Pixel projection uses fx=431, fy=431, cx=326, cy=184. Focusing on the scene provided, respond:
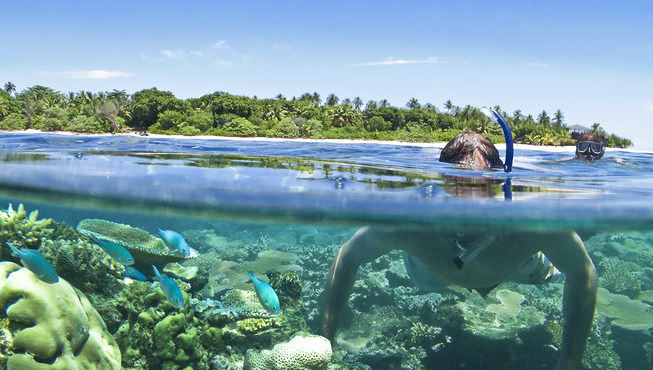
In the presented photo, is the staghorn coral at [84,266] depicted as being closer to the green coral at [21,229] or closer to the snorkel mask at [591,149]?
the green coral at [21,229]

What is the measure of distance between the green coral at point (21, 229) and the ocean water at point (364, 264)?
96 millimetres

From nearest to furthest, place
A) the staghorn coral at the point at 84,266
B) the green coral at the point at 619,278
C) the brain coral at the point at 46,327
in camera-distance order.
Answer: the brain coral at the point at 46,327
the staghorn coral at the point at 84,266
the green coral at the point at 619,278

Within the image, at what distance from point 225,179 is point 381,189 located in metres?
2.38

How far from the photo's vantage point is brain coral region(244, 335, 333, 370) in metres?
4.93

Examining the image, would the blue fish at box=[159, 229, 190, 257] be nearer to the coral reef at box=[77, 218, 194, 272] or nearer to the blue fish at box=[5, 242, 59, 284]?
the blue fish at box=[5, 242, 59, 284]

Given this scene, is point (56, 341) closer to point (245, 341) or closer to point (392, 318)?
point (245, 341)

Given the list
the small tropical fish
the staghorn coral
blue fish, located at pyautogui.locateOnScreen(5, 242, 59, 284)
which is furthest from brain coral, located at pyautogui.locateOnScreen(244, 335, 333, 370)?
the staghorn coral

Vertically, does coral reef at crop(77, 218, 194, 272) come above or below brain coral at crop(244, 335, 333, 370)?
above

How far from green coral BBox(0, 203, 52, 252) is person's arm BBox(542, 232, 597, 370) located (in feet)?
25.6

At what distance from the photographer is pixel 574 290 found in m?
5.42

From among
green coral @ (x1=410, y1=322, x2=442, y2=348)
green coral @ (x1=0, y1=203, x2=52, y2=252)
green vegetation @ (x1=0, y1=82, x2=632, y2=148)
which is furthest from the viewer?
green vegetation @ (x1=0, y1=82, x2=632, y2=148)

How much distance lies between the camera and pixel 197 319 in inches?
226

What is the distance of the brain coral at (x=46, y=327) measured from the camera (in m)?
4.82

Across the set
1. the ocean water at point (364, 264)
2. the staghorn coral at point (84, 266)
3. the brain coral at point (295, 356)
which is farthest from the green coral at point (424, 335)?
the staghorn coral at point (84, 266)
